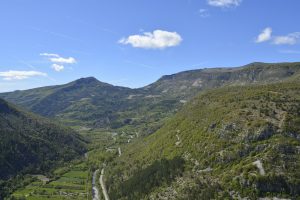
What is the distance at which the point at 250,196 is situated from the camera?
6594 inches

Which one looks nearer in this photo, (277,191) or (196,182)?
(277,191)

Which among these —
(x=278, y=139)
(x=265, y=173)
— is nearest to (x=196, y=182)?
(x=265, y=173)

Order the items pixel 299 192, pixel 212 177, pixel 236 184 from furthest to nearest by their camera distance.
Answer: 1. pixel 212 177
2. pixel 236 184
3. pixel 299 192

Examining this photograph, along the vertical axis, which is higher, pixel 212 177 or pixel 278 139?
pixel 278 139

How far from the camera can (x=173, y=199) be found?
19375 centimetres

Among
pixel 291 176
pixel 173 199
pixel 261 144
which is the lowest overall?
pixel 173 199

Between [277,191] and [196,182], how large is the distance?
42.6 meters

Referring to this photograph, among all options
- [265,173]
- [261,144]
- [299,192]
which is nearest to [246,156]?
[261,144]

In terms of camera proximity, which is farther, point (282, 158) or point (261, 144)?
point (261, 144)

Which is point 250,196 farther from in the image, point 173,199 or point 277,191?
point 173,199

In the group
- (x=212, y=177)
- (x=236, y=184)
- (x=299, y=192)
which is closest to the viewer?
(x=299, y=192)

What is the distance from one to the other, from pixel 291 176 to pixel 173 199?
198 ft

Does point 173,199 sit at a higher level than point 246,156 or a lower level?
lower

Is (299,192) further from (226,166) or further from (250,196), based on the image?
(226,166)
